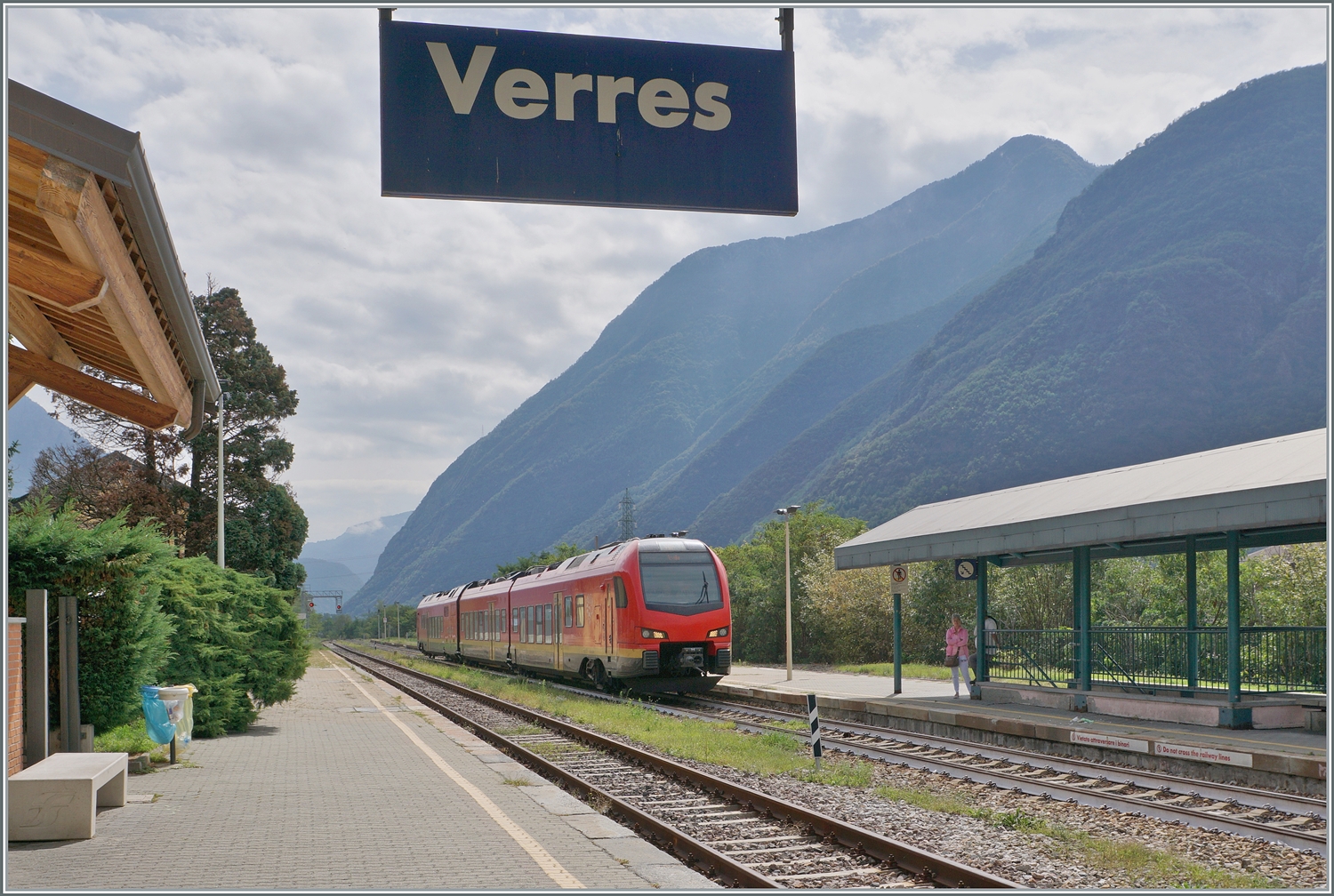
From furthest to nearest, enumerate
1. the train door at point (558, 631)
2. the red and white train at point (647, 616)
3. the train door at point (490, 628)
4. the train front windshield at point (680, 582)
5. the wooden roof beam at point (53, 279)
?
the train door at point (490, 628) < the train door at point (558, 631) < the train front windshield at point (680, 582) < the red and white train at point (647, 616) < the wooden roof beam at point (53, 279)

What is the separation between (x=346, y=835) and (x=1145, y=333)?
13765 centimetres

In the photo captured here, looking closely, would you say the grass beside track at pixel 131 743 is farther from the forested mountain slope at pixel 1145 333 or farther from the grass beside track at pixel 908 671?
the forested mountain slope at pixel 1145 333

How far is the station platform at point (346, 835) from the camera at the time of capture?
23.1ft

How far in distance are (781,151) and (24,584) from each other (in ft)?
26.3

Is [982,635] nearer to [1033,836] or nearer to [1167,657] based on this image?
[1167,657]

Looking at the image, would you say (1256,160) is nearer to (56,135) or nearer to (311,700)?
(311,700)

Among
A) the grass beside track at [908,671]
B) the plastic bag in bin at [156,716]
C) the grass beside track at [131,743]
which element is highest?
the plastic bag in bin at [156,716]

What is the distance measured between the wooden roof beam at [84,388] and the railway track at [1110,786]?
8.77m

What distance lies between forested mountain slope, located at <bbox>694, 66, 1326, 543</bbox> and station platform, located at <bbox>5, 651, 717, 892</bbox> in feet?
358

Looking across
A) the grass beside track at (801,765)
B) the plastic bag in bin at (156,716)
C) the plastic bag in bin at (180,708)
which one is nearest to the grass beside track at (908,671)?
the grass beside track at (801,765)

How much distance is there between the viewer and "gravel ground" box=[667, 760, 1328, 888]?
25.4 ft

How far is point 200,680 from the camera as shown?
15117 millimetres

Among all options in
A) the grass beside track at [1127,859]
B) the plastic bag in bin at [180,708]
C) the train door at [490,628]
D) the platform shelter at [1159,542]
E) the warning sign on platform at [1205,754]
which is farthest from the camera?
the train door at [490,628]

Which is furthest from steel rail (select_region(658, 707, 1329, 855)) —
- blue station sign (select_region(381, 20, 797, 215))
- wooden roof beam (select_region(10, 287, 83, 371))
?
wooden roof beam (select_region(10, 287, 83, 371))
